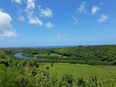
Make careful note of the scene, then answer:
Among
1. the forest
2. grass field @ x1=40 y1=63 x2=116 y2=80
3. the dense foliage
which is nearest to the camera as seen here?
the forest

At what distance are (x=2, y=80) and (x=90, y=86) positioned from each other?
10.6 meters

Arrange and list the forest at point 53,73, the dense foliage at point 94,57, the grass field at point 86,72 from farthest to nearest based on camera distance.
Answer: the dense foliage at point 94,57 → the grass field at point 86,72 → the forest at point 53,73

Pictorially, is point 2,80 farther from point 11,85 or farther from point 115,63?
point 115,63

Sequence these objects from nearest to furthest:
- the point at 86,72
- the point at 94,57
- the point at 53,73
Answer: the point at 53,73
the point at 86,72
the point at 94,57

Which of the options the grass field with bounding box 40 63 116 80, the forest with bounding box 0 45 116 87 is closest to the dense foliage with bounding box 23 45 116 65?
the forest with bounding box 0 45 116 87

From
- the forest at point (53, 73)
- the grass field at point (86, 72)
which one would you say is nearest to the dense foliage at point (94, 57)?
the forest at point (53, 73)

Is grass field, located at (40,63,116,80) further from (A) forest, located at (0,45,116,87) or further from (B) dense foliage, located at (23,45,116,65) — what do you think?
(B) dense foliage, located at (23,45,116,65)

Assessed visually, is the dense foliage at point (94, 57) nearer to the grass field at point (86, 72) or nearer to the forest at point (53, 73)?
the forest at point (53, 73)

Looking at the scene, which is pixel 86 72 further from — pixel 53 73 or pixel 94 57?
pixel 94 57

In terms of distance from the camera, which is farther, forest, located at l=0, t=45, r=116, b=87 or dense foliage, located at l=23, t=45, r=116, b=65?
dense foliage, located at l=23, t=45, r=116, b=65

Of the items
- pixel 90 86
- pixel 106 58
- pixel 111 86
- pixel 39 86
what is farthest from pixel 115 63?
pixel 39 86

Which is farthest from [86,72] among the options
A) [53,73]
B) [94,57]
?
[94,57]

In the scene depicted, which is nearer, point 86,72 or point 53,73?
point 53,73

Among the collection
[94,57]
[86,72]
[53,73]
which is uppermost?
[94,57]
